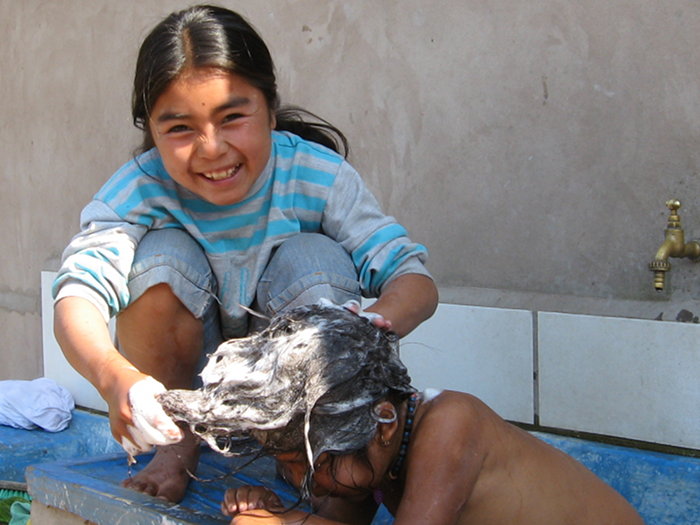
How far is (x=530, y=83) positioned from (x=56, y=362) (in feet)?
8.22

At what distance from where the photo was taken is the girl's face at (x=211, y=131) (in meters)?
2.07

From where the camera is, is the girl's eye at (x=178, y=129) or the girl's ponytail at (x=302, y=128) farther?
the girl's ponytail at (x=302, y=128)

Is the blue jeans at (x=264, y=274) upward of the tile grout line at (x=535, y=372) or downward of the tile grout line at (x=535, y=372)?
upward

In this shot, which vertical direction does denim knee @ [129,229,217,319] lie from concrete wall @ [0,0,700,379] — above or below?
below

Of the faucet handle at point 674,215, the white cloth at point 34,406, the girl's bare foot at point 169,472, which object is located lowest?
the white cloth at point 34,406

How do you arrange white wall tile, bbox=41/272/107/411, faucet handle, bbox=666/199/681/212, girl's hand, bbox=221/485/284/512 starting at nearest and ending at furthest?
girl's hand, bbox=221/485/284/512 → faucet handle, bbox=666/199/681/212 → white wall tile, bbox=41/272/107/411

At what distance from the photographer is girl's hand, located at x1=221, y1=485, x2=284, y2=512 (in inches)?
74.8

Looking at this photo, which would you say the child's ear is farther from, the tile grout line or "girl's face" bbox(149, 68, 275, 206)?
the tile grout line

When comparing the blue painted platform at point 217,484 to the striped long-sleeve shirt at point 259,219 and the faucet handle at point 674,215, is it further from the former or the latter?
the faucet handle at point 674,215

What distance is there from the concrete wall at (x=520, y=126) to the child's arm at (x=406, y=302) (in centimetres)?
67

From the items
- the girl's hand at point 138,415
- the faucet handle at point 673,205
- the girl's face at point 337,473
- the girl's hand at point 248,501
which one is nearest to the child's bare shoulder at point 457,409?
the girl's face at point 337,473

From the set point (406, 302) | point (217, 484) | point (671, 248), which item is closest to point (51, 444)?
point (217, 484)

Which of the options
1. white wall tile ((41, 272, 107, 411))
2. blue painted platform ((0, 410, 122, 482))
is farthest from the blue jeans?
white wall tile ((41, 272, 107, 411))

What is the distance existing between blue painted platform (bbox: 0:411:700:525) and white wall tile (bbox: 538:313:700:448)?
0.07 m
